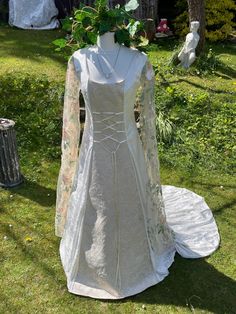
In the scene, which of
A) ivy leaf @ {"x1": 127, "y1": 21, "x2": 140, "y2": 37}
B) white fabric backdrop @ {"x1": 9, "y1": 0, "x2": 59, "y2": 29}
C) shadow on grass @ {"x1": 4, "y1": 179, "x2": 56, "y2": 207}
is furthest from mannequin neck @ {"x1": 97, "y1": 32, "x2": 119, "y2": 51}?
white fabric backdrop @ {"x1": 9, "y1": 0, "x2": 59, "y2": 29}

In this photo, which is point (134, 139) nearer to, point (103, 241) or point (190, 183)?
point (103, 241)

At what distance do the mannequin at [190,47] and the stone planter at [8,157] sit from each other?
174 inches

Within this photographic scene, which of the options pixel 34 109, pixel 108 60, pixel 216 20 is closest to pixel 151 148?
pixel 108 60

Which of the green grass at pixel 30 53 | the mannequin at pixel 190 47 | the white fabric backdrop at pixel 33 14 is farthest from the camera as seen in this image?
the white fabric backdrop at pixel 33 14

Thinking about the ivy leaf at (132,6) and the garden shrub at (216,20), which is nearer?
the ivy leaf at (132,6)

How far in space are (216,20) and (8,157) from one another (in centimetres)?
766

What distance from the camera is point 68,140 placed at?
142 inches

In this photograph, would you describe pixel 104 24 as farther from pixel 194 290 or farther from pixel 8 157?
pixel 8 157

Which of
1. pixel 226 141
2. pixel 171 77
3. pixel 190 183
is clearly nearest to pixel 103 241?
pixel 190 183

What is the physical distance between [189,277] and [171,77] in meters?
5.04

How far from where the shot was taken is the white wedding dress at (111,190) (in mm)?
3154

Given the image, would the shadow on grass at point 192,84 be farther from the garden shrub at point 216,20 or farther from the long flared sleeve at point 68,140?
the long flared sleeve at point 68,140

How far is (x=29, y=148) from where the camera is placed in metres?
5.99

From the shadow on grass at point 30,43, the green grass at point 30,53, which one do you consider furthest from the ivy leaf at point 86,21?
the shadow on grass at point 30,43
